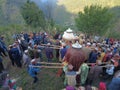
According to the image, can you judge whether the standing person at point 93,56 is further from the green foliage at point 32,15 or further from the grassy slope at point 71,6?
the grassy slope at point 71,6

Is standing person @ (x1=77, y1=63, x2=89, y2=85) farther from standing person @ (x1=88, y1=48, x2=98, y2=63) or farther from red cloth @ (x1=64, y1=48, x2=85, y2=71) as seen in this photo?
standing person @ (x1=88, y1=48, x2=98, y2=63)

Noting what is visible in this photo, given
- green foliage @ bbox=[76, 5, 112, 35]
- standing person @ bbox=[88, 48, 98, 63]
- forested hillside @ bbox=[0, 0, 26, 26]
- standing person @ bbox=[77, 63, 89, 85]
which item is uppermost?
forested hillside @ bbox=[0, 0, 26, 26]

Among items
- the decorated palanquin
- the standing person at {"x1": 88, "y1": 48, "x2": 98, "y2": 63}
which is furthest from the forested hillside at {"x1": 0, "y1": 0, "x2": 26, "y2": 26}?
the decorated palanquin

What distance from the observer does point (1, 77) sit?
1019 cm

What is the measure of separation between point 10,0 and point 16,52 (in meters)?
77.9

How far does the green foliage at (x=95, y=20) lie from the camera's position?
1361 inches

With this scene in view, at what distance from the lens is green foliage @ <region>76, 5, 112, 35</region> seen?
113 feet

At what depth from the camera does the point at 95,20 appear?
34.4m

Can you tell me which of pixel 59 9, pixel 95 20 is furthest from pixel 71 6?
pixel 95 20

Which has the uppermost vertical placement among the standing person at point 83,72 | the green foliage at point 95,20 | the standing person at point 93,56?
the green foliage at point 95,20

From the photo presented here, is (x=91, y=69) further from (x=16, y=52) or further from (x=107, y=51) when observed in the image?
(x=16, y=52)

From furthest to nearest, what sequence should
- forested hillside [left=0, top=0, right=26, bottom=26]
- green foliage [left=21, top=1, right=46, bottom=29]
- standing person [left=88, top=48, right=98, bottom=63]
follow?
forested hillside [left=0, top=0, right=26, bottom=26], green foliage [left=21, top=1, right=46, bottom=29], standing person [left=88, top=48, right=98, bottom=63]

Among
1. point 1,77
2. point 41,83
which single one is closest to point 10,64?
point 41,83

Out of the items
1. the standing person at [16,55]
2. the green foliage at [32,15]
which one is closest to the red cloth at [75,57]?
the standing person at [16,55]
